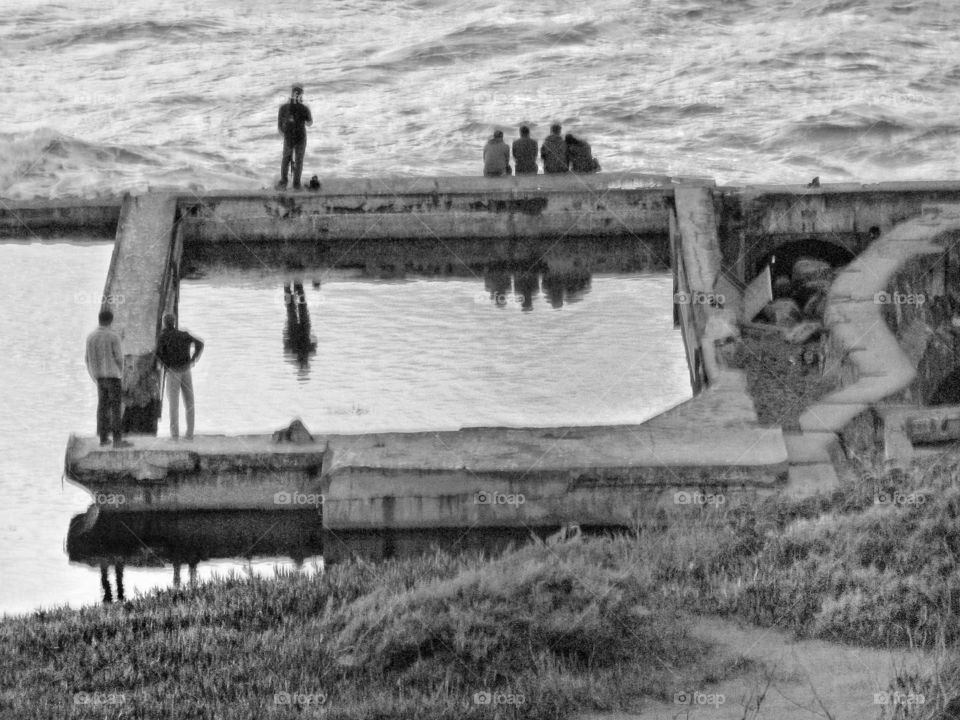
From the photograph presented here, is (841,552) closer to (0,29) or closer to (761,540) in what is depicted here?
(761,540)

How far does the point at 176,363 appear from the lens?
16578 millimetres

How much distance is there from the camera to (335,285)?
2391 centimetres

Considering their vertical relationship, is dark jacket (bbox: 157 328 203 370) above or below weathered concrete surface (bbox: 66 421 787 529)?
above

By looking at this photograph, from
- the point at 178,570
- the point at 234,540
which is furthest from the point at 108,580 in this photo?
the point at 234,540

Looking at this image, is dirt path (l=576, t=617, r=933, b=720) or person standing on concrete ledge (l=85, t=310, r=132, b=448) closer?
dirt path (l=576, t=617, r=933, b=720)

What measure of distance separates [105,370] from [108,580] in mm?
2185

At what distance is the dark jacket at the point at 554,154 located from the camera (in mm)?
27641

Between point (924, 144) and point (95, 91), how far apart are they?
28.2 metres

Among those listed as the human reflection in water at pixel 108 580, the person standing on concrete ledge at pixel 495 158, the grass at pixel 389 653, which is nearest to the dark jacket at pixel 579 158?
the person standing on concrete ledge at pixel 495 158

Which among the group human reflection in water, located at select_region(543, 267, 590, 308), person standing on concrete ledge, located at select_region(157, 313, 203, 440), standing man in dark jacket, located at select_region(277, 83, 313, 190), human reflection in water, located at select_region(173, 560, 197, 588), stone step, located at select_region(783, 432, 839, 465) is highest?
standing man in dark jacket, located at select_region(277, 83, 313, 190)

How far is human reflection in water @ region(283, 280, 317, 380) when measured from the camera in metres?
20.5

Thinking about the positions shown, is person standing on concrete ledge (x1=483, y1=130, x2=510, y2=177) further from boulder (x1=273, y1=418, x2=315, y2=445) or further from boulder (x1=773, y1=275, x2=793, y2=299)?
boulder (x1=273, y1=418, x2=315, y2=445)

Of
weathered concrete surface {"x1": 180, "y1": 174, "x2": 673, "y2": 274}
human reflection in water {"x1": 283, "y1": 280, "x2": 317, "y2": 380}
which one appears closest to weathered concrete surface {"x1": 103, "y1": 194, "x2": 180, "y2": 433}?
weathered concrete surface {"x1": 180, "y1": 174, "x2": 673, "y2": 274}

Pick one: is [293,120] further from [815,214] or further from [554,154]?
[815,214]
